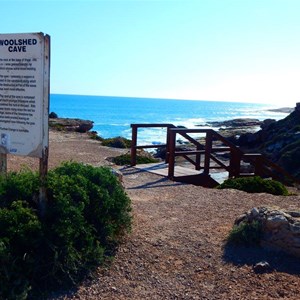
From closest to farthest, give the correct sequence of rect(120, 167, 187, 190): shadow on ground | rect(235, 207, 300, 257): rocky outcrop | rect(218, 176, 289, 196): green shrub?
rect(235, 207, 300, 257): rocky outcrop
rect(218, 176, 289, 196): green shrub
rect(120, 167, 187, 190): shadow on ground

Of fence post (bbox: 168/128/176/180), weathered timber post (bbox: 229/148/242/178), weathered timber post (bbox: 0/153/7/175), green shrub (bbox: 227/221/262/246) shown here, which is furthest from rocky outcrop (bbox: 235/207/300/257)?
weathered timber post (bbox: 229/148/242/178)

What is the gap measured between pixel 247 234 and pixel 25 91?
10.2 feet

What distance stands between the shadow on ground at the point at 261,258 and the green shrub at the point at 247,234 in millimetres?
78

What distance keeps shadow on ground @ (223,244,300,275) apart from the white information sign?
8.26ft

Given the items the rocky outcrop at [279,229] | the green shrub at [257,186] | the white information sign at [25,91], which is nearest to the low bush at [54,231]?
the white information sign at [25,91]

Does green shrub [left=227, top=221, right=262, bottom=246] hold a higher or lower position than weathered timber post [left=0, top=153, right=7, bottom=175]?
lower

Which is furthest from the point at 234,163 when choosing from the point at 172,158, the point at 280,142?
the point at 280,142

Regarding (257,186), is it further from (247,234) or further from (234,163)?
(247,234)

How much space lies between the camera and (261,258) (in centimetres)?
543

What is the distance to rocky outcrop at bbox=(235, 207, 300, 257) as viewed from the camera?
A: 5441 mm

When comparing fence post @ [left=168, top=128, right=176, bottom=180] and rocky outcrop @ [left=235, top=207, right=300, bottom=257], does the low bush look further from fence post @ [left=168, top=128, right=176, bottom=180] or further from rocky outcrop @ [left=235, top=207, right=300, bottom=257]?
fence post @ [left=168, top=128, right=176, bottom=180]

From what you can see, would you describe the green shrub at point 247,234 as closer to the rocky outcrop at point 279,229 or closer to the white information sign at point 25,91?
Answer: the rocky outcrop at point 279,229

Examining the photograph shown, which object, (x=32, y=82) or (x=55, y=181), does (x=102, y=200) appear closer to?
(x=55, y=181)

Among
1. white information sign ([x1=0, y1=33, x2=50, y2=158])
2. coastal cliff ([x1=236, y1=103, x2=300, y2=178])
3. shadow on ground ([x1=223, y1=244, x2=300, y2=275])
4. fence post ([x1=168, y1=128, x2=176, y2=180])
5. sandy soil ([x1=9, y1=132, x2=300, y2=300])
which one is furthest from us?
coastal cliff ([x1=236, y1=103, x2=300, y2=178])
